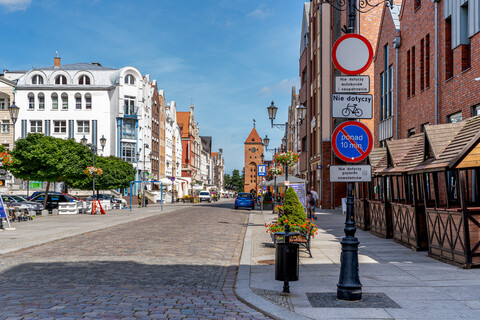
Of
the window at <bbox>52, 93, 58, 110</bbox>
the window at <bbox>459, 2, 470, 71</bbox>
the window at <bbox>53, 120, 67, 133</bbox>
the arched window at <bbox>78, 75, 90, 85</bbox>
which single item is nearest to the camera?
the window at <bbox>459, 2, 470, 71</bbox>

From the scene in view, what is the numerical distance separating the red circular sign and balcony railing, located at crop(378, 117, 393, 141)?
1894cm

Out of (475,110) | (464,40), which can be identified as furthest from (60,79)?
(475,110)

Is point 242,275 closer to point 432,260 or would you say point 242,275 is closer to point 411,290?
point 411,290

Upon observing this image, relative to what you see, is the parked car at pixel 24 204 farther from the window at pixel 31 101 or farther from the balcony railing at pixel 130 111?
the window at pixel 31 101

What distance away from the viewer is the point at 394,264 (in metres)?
10.8

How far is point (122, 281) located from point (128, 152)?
63.5m

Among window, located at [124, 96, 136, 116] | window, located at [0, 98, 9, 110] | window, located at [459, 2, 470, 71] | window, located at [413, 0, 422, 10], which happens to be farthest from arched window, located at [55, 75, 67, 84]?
window, located at [459, 2, 470, 71]

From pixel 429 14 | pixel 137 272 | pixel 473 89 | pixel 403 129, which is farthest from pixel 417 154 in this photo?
pixel 403 129

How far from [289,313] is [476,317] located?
7.03 feet

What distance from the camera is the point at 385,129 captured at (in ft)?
88.0

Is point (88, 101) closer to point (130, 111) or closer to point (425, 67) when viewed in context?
point (130, 111)

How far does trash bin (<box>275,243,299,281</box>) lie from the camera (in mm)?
7520

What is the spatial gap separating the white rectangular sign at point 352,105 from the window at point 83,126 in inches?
2581

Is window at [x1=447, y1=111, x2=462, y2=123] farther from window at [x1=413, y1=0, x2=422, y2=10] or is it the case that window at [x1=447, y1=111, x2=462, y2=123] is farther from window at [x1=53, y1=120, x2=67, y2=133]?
window at [x1=53, y1=120, x2=67, y2=133]
